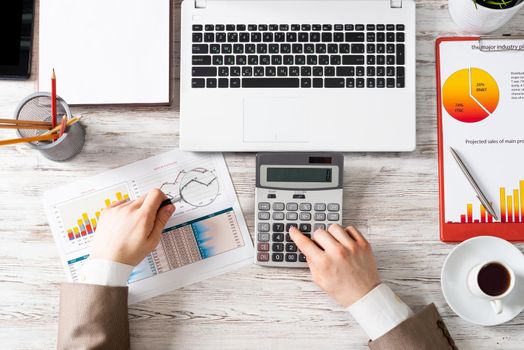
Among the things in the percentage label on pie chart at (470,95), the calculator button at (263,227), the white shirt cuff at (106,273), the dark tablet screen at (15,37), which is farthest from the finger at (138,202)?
the percentage label on pie chart at (470,95)

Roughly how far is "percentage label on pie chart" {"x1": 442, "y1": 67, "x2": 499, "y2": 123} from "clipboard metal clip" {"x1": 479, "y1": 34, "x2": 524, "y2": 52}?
42mm

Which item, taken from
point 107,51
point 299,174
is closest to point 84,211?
point 107,51

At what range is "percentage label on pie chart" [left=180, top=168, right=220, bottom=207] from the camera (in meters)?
0.95

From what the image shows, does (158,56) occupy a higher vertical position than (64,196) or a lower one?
higher

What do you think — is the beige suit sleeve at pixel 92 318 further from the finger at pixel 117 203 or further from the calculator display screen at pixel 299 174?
the calculator display screen at pixel 299 174

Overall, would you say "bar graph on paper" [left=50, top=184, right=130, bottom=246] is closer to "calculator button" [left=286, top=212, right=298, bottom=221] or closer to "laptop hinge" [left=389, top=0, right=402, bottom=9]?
"calculator button" [left=286, top=212, right=298, bottom=221]

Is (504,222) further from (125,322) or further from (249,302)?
(125,322)

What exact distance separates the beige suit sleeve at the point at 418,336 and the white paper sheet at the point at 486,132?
0.60 feet

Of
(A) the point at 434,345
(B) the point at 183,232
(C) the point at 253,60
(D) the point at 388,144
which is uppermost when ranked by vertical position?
(C) the point at 253,60

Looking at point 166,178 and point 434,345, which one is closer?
point 434,345

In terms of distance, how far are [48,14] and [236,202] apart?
0.48 metres

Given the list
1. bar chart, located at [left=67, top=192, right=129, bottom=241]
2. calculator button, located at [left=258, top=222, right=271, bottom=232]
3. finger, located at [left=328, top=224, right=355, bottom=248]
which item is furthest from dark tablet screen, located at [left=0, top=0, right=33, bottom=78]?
finger, located at [left=328, top=224, right=355, bottom=248]

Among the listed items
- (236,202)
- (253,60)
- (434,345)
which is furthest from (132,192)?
(434,345)

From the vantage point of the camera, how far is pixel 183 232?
945mm
